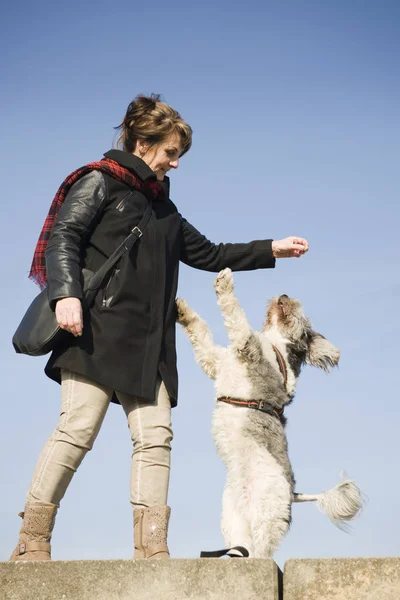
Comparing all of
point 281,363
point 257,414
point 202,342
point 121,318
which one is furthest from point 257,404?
point 121,318

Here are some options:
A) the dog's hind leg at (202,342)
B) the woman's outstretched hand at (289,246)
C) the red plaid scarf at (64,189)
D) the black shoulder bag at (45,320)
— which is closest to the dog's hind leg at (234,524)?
the dog's hind leg at (202,342)

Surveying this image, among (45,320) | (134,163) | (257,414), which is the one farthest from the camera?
(257,414)

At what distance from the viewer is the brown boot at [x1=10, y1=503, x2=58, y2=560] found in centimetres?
414

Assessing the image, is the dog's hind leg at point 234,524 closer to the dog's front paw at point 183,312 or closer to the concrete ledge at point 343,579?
the dog's front paw at point 183,312

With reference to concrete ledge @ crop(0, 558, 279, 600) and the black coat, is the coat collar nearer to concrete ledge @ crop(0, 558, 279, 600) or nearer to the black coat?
the black coat

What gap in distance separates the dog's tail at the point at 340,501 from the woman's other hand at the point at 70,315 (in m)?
2.72

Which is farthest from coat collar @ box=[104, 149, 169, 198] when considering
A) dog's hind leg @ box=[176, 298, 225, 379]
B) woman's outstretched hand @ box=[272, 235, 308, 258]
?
dog's hind leg @ box=[176, 298, 225, 379]

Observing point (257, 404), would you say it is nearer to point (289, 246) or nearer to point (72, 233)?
point (289, 246)

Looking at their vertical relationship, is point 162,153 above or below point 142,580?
above

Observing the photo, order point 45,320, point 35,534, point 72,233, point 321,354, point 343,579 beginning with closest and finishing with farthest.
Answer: point 343,579
point 35,534
point 45,320
point 72,233
point 321,354

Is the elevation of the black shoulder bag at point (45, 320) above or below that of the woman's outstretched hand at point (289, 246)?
below

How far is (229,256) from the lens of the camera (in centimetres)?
561

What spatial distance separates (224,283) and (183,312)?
0.55 m

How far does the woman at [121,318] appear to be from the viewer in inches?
166
